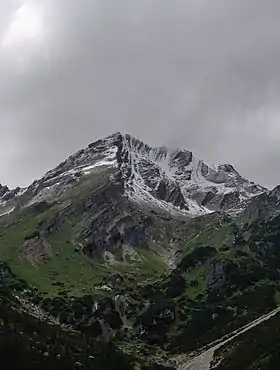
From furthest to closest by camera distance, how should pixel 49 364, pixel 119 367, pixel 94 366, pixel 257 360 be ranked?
pixel 257 360 → pixel 119 367 → pixel 94 366 → pixel 49 364

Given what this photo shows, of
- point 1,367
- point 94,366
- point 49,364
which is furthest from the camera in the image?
point 94,366

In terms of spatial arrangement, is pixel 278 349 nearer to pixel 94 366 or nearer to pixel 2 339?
pixel 94 366

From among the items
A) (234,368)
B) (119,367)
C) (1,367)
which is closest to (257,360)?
(234,368)

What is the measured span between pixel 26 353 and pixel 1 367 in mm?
29000

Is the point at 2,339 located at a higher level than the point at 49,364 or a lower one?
higher

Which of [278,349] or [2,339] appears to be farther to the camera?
[278,349]

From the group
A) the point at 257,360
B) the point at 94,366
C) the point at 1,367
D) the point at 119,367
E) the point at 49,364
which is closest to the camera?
the point at 1,367

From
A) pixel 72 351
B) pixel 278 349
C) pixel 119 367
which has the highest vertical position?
pixel 72 351

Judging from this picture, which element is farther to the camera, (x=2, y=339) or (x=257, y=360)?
(x=257, y=360)

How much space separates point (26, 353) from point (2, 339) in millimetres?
20084

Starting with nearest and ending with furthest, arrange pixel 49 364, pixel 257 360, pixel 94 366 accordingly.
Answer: pixel 49 364
pixel 94 366
pixel 257 360

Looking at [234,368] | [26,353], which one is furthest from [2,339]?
[234,368]

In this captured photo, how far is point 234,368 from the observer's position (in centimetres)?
19962

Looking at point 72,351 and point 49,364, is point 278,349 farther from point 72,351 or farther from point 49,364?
point 49,364
